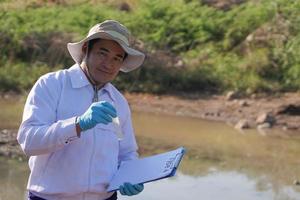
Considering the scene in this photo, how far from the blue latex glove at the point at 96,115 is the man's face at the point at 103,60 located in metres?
0.24

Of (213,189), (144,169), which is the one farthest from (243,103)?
(144,169)

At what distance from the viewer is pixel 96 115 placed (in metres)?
2.94

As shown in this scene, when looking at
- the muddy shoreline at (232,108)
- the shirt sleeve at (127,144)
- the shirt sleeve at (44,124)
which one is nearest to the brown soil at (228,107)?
the muddy shoreline at (232,108)

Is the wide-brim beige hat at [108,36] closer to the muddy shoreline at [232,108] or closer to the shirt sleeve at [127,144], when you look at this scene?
the shirt sleeve at [127,144]

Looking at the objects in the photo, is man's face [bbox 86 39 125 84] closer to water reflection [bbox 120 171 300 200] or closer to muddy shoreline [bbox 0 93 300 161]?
water reflection [bbox 120 171 300 200]

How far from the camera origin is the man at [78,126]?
3029mm

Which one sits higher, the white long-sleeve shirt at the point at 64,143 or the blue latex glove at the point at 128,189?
the white long-sleeve shirt at the point at 64,143

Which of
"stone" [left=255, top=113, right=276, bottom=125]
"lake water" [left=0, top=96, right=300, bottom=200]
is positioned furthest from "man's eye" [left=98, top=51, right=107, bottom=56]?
"stone" [left=255, top=113, right=276, bottom=125]

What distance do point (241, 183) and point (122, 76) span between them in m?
5.63

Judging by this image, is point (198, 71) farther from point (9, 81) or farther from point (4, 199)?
point (4, 199)

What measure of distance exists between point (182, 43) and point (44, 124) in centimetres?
1242

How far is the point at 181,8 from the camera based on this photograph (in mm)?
16594

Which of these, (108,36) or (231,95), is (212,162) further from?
(108,36)

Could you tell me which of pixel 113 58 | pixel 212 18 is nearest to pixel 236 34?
pixel 212 18
